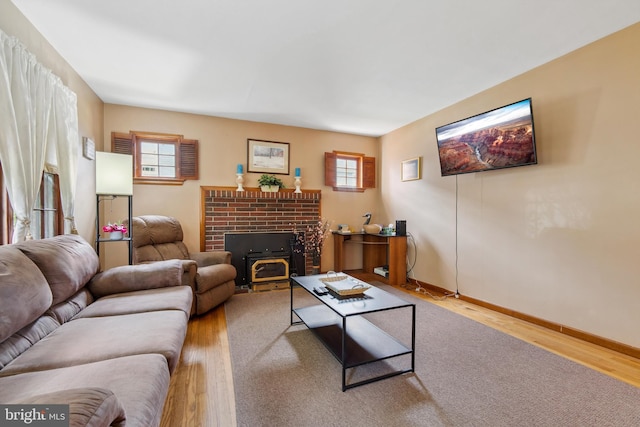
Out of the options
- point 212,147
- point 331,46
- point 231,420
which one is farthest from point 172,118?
point 231,420

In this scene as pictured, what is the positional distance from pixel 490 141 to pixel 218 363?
3271 millimetres

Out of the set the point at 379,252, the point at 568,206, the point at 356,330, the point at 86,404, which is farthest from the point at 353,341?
the point at 379,252

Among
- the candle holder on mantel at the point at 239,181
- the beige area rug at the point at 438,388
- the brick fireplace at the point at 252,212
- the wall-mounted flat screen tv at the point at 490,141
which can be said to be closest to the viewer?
the beige area rug at the point at 438,388

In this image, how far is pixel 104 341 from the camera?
4.60ft

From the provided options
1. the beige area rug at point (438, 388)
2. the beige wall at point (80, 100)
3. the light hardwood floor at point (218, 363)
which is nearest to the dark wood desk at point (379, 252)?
the light hardwood floor at point (218, 363)

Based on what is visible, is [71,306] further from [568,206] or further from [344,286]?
[568,206]

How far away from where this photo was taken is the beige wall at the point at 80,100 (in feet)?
6.34

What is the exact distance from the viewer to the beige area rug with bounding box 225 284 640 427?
150cm

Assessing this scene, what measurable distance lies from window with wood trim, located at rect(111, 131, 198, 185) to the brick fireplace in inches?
14.7

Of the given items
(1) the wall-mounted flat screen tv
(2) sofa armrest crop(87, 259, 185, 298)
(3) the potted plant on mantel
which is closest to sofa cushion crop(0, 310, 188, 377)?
(2) sofa armrest crop(87, 259, 185, 298)

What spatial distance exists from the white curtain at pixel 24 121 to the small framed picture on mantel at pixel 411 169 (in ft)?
13.3

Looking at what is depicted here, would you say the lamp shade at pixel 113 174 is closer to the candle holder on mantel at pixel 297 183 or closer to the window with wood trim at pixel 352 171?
the candle holder on mantel at pixel 297 183

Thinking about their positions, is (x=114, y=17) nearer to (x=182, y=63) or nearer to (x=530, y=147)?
(x=182, y=63)

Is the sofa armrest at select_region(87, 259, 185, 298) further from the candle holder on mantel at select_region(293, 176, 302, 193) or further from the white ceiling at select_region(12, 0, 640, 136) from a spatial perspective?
the candle holder on mantel at select_region(293, 176, 302, 193)
